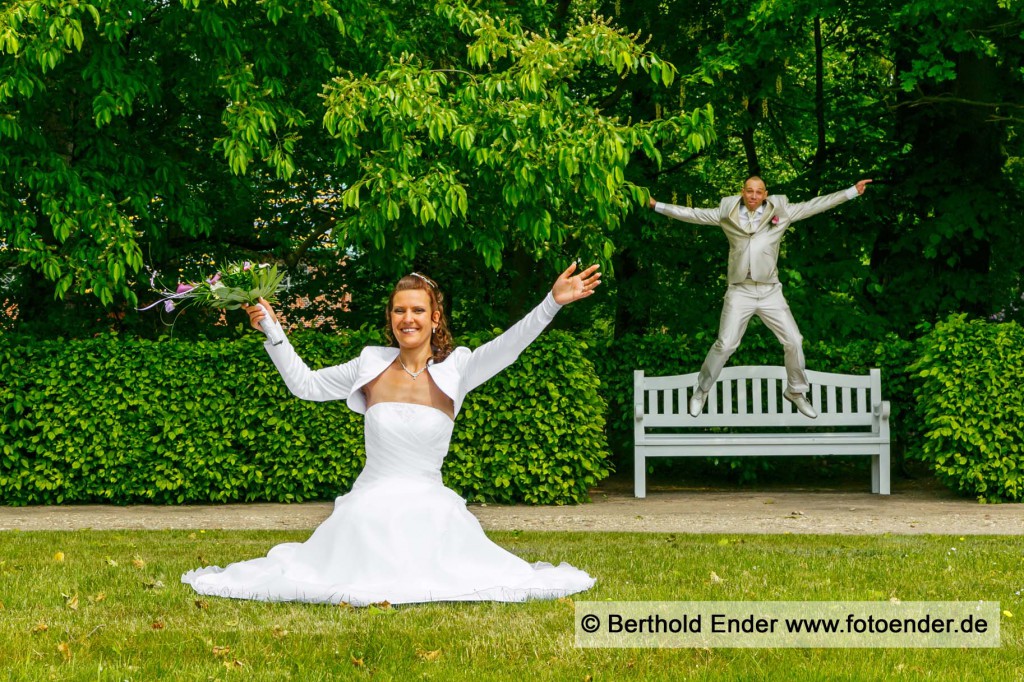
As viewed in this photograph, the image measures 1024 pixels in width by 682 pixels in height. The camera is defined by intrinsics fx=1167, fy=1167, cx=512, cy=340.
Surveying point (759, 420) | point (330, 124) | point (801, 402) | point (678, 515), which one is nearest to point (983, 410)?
point (801, 402)

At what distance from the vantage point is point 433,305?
20.8ft

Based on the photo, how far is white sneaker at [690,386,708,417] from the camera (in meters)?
12.0

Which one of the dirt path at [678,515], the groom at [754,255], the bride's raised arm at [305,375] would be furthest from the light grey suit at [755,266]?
the bride's raised arm at [305,375]

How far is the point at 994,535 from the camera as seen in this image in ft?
28.2

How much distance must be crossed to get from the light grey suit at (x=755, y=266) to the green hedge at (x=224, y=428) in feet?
5.20

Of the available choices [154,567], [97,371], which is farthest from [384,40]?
[154,567]

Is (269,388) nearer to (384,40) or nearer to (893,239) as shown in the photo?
(384,40)

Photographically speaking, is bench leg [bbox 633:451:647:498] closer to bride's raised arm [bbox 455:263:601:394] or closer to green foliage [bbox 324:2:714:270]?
green foliage [bbox 324:2:714:270]

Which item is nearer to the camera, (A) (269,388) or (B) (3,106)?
(B) (3,106)

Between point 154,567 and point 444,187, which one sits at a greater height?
point 444,187

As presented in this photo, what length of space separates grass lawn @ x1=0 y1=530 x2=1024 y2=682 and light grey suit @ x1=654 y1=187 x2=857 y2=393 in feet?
12.3

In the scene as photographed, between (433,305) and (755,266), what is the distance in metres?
5.80

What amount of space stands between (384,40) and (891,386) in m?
6.44

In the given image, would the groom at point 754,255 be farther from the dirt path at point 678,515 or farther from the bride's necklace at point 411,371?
the bride's necklace at point 411,371
